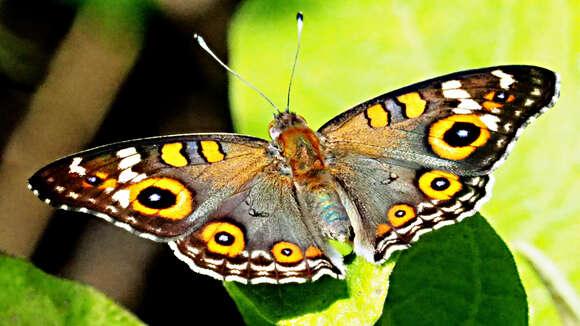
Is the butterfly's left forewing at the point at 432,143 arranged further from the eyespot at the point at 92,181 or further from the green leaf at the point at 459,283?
the eyespot at the point at 92,181

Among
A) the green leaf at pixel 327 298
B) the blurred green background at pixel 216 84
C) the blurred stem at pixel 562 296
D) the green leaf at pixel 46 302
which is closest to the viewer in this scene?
the blurred stem at pixel 562 296

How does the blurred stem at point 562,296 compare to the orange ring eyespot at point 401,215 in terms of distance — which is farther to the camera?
the orange ring eyespot at point 401,215

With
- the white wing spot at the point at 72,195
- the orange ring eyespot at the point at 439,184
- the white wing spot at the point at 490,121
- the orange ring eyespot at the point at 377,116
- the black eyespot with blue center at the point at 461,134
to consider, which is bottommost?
the white wing spot at the point at 72,195

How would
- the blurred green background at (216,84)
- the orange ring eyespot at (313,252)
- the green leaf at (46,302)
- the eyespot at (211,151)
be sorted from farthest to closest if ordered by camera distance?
the blurred green background at (216,84) → the eyespot at (211,151) → the orange ring eyespot at (313,252) → the green leaf at (46,302)

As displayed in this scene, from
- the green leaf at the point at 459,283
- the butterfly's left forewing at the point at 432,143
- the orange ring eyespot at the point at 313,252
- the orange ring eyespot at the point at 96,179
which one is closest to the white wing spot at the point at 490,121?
the butterfly's left forewing at the point at 432,143

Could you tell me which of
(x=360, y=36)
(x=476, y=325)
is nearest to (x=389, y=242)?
(x=476, y=325)

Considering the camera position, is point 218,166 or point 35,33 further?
point 35,33

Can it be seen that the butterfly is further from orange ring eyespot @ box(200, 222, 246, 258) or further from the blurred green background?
the blurred green background

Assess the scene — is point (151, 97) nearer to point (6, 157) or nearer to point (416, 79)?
point (6, 157)
